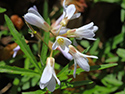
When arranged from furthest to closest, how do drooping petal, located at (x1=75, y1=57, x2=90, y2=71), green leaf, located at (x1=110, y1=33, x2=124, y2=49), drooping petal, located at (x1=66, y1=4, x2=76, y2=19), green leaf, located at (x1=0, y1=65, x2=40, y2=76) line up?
green leaf, located at (x1=110, y1=33, x2=124, y2=49)
green leaf, located at (x1=0, y1=65, x2=40, y2=76)
drooping petal, located at (x1=66, y1=4, x2=76, y2=19)
drooping petal, located at (x1=75, y1=57, x2=90, y2=71)

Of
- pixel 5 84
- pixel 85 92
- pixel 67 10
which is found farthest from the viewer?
pixel 5 84

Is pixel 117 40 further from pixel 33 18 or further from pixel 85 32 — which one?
pixel 33 18

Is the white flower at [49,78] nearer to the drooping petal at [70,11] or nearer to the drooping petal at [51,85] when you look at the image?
the drooping petal at [51,85]

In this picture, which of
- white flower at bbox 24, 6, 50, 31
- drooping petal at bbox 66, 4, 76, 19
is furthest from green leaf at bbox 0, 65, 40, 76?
drooping petal at bbox 66, 4, 76, 19

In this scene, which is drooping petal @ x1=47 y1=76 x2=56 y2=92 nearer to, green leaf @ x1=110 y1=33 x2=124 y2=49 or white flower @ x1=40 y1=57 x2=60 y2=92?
white flower @ x1=40 y1=57 x2=60 y2=92

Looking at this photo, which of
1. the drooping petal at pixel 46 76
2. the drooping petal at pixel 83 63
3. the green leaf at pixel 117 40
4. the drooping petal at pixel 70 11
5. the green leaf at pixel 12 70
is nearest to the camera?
the drooping petal at pixel 46 76

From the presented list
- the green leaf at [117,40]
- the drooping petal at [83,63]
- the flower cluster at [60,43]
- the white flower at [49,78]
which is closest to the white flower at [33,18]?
the flower cluster at [60,43]

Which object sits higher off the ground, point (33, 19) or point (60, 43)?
point (33, 19)

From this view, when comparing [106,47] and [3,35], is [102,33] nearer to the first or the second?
[106,47]

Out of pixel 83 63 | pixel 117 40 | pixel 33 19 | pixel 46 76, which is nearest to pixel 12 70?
pixel 46 76

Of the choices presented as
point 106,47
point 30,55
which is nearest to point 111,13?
point 106,47

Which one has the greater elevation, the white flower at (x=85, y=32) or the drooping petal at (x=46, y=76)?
the white flower at (x=85, y=32)
